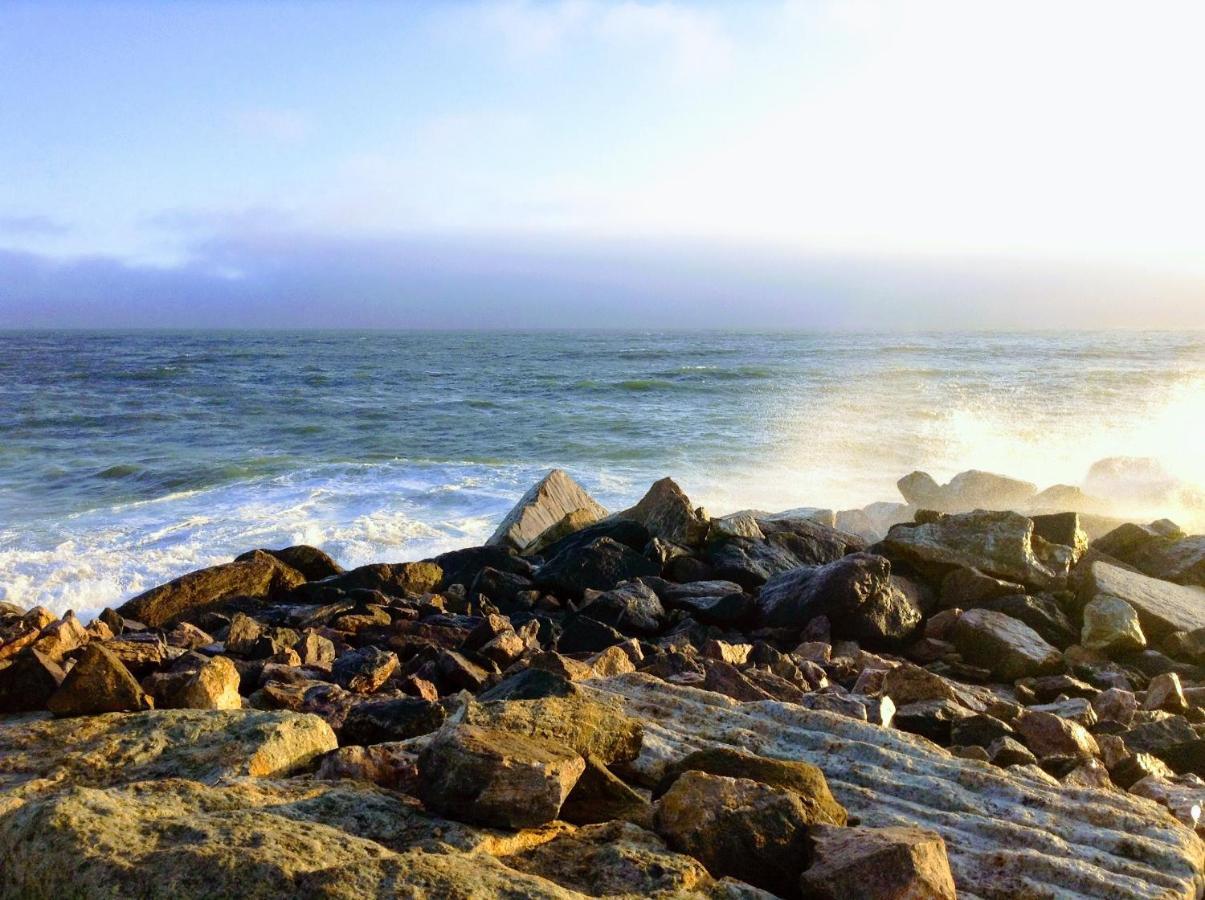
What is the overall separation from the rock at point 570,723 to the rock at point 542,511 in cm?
639

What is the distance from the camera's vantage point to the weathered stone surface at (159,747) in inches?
94.8

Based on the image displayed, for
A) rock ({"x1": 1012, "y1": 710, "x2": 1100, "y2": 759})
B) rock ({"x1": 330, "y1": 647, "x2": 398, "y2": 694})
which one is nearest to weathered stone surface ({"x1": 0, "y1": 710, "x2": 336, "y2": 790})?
rock ({"x1": 330, "y1": 647, "x2": 398, "y2": 694})

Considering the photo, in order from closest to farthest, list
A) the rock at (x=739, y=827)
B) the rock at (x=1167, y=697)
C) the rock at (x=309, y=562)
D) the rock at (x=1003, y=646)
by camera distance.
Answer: the rock at (x=739, y=827)
the rock at (x=1167, y=697)
the rock at (x=1003, y=646)
the rock at (x=309, y=562)

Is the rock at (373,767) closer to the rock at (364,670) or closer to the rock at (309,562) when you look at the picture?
the rock at (364,670)

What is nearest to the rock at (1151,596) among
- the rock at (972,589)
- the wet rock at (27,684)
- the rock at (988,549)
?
the rock at (988,549)

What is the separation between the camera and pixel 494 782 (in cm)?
203

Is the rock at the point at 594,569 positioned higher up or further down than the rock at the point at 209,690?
further down

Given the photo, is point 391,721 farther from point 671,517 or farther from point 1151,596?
point 671,517

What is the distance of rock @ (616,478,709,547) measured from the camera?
797cm

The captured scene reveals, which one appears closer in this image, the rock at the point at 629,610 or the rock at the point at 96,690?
the rock at the point at 96,690

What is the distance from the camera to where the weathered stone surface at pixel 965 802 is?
2.26m

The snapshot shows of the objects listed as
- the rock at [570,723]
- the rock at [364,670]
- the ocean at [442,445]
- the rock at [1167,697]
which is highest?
the rock at [570,723]

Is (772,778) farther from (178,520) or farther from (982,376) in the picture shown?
(982,376)

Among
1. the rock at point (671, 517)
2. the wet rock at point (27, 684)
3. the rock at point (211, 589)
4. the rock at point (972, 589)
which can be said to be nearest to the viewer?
the wet rock at point (27, 684)
